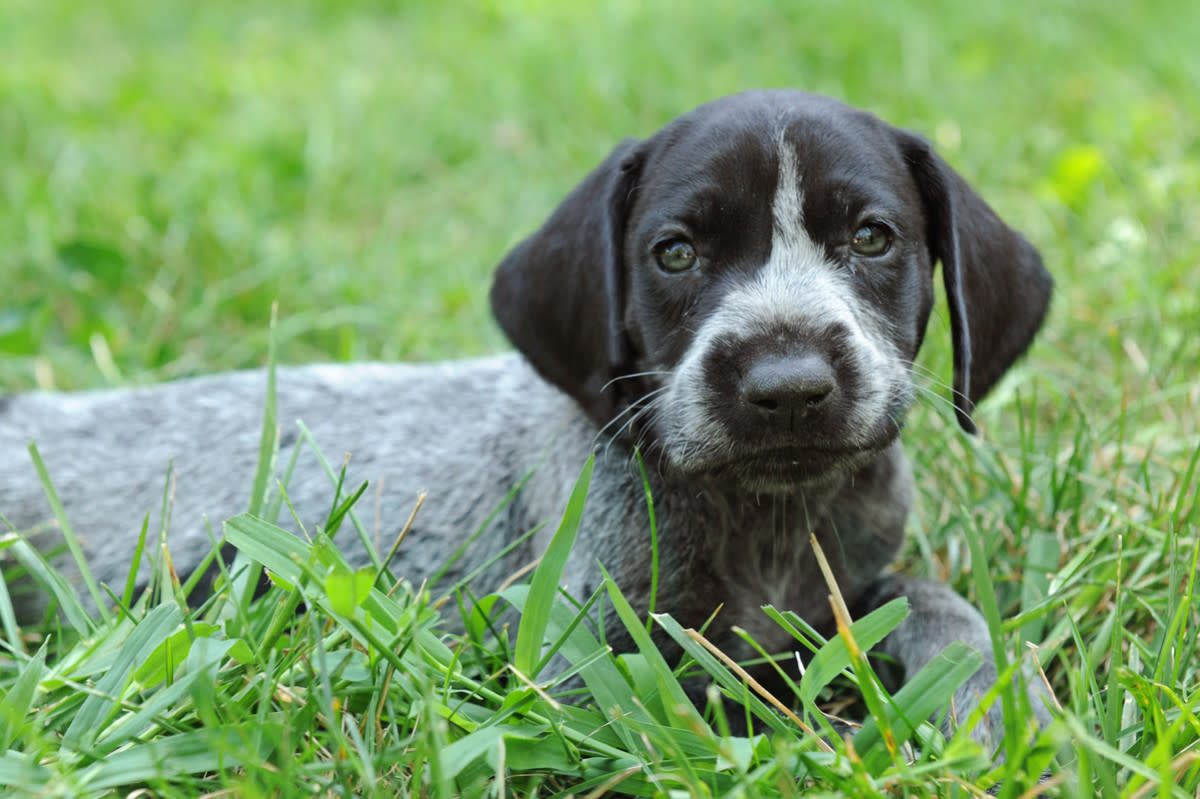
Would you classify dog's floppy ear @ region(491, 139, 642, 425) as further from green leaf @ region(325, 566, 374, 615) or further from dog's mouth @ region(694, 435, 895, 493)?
green leaf @ region(325, 566, 374, 615)

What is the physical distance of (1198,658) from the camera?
117 inches

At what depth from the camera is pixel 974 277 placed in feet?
10.8

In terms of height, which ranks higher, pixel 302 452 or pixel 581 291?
pixel 581 291

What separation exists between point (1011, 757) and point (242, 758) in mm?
1517

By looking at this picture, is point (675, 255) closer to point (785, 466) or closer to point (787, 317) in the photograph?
point (787, 317)

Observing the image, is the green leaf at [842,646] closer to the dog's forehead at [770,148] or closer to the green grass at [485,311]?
the green grass at [485,311]

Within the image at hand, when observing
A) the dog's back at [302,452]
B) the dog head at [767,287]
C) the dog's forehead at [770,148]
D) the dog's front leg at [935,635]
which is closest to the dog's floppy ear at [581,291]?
the dog head at [767,287]

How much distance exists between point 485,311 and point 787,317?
332 centimetres

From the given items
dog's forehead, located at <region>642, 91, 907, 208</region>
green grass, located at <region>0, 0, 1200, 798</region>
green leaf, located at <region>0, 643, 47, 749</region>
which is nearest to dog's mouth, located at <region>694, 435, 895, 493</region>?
green grass, located at <region>0, 0, 1200, 798</region>

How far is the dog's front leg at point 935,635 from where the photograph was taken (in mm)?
3008

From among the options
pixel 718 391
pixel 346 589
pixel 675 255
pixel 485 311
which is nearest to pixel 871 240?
pixel 675 255

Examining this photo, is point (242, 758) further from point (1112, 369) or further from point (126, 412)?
point (1112, 369)

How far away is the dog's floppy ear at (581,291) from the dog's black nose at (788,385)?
2.17ft

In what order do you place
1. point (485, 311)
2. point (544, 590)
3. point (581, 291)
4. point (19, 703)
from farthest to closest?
point (485, 311) < point (581, 291) < point (544, 590) < point (19, 703)
